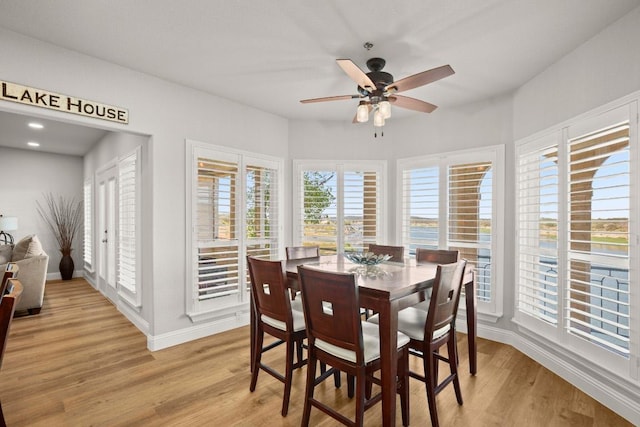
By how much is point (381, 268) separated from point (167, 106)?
8.65 feet

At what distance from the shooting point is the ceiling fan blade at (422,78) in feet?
6.94

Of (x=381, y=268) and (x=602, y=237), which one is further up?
(x=602, y=237)

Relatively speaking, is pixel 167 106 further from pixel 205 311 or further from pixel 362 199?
pixel 362 199

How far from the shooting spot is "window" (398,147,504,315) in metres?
3.62

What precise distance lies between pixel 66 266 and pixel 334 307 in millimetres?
6890

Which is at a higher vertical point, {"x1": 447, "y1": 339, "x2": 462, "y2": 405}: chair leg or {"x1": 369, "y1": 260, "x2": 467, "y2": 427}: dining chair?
{"x1": 369, "y1": 260, "x2": 467, "y2": 427}: dining chair

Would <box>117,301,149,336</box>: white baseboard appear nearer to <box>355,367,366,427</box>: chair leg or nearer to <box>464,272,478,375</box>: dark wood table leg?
<box>355,367,366,427</box>: chair leg

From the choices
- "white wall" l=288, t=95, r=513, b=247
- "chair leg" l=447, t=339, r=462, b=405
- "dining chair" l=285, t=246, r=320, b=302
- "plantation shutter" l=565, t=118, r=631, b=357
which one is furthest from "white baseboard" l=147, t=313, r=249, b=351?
"plantation shutter" l=565, t=118, r=631, b=357

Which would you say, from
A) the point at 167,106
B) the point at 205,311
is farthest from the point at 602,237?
the point at 167,106

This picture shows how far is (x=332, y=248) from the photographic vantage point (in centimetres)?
452

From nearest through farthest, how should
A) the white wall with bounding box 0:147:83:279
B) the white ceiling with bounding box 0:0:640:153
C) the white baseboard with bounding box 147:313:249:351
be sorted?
the white ceiling with bounding box 0:0:640:153 → the white baseboard with bounding box 147:313:249:351 → the white wall with bounding box 0:147:83:279

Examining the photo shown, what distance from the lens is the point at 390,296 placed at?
1.83 m

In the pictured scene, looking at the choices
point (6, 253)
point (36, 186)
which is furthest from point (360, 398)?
point (36, 186)

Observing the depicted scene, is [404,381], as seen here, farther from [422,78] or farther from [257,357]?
[422,78]
